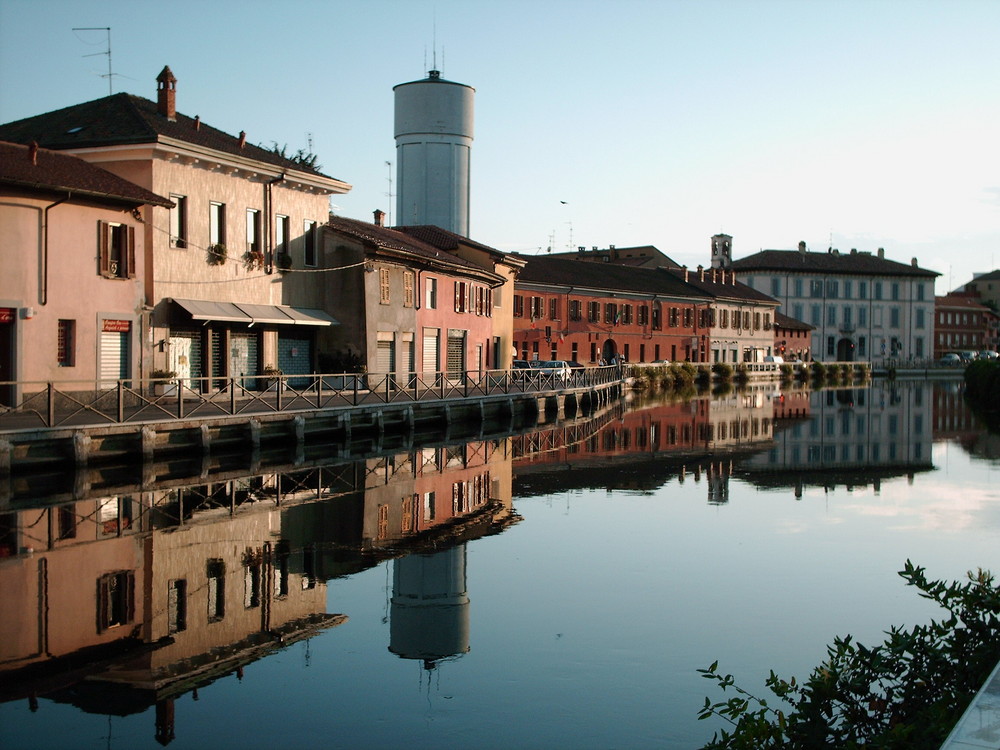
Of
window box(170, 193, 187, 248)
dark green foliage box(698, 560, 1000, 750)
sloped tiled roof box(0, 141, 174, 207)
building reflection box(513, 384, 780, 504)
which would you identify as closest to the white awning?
window box(170, 193, 187, 248)

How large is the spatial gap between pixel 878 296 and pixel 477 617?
4106 inches

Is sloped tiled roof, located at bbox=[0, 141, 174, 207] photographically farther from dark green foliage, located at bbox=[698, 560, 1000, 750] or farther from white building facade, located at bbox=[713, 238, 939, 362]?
white building facade, located at bbox=[713, 238, 939, 362]

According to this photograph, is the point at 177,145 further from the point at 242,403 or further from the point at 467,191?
the point at 467,191

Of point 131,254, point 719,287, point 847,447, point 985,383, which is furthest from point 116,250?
point 719,287

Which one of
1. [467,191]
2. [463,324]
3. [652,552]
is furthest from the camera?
[467,191]

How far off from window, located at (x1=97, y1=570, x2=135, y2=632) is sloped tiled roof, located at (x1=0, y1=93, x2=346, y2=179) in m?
19.1

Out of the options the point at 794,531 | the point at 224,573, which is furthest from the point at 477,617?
the point at 794,531

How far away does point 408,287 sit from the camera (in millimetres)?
40594

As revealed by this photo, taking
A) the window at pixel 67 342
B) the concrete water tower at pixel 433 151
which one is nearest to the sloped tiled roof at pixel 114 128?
the window at pixel 67 342

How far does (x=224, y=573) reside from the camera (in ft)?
43.5

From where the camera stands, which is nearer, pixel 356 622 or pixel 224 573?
pixel 356 622

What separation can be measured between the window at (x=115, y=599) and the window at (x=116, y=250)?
16.1 metres

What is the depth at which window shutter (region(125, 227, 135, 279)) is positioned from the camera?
28094 millimetres

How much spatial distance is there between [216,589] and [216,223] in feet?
71.2
